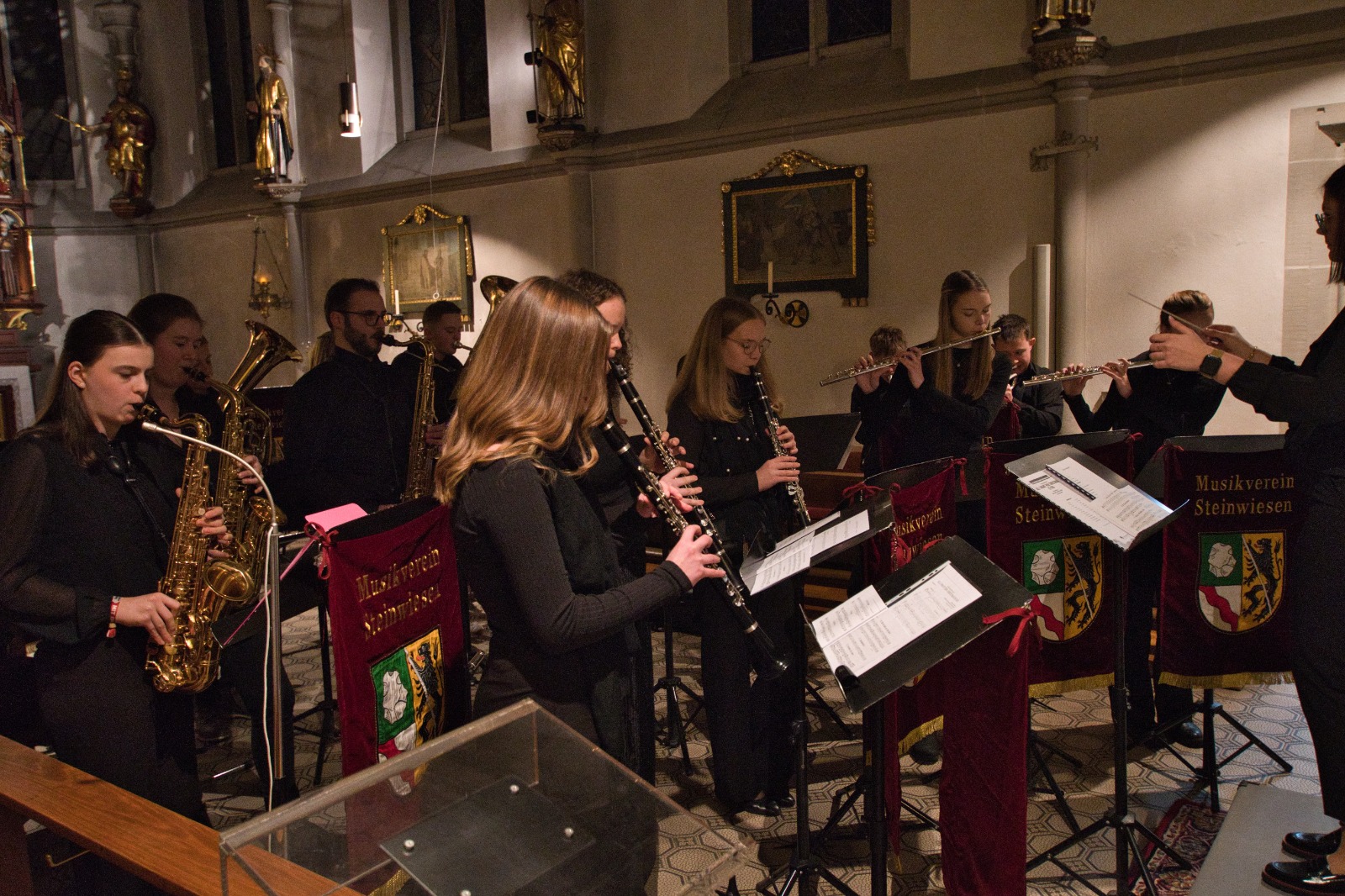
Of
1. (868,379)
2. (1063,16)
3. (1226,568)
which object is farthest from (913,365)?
(1063,16)

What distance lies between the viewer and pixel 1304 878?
7.46 ft

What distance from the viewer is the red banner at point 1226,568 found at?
10.4ft

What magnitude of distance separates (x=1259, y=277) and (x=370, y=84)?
8059 mm

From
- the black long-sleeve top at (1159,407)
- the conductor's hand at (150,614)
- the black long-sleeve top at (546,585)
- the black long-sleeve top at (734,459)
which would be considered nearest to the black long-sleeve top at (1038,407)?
the black long-sleeve top at (1159,407)

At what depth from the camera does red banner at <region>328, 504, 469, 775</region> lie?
93.9 inches

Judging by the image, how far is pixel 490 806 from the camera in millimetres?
1271

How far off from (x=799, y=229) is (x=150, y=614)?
5.26 metres

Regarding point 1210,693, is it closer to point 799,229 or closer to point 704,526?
point 704,526

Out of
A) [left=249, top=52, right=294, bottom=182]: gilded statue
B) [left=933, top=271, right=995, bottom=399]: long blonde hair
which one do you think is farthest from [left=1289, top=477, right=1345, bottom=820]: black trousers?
[left=249, top=52, right=294, bottom=182]: gilded statue

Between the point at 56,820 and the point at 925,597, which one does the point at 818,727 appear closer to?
the point at 925,597

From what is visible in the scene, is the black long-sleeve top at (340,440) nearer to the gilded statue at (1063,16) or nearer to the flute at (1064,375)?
the flute at (1064,375)

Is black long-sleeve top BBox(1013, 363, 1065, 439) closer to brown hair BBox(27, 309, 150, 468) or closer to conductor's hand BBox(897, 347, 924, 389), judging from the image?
conductor's hand BBox(897, 347, 924, 389)

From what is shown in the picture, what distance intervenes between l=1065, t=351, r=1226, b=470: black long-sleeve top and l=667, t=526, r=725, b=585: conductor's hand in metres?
2.39

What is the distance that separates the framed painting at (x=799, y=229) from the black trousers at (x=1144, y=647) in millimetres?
3206
